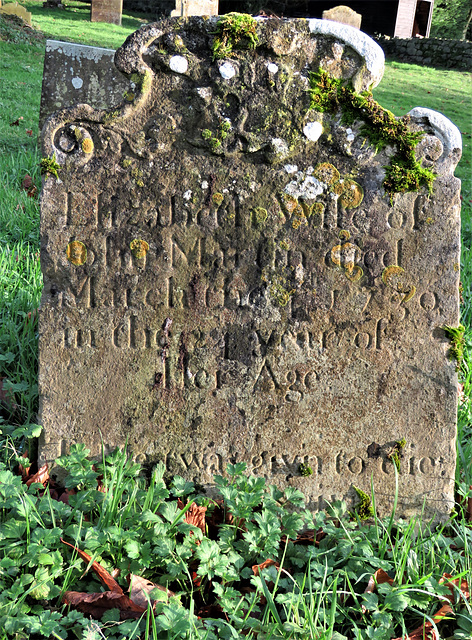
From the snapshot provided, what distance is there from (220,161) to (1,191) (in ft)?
12.9

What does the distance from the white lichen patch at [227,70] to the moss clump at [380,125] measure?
315 millimetres

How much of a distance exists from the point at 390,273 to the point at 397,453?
2.58ft

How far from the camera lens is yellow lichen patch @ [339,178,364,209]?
2.23 m

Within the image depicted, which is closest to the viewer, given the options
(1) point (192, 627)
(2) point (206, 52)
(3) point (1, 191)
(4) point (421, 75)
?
(1) point (192, 627)

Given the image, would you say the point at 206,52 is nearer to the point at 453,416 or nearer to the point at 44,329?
the point at 44,329

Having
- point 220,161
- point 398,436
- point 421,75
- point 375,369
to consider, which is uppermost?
point 421,75

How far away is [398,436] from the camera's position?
235cm

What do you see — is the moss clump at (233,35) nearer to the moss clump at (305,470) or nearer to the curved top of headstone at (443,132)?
the curved top of headstone at (443,132)

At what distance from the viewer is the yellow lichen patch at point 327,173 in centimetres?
222

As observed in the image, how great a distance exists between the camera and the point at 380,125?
2.15 metres

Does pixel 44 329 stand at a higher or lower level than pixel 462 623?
higher

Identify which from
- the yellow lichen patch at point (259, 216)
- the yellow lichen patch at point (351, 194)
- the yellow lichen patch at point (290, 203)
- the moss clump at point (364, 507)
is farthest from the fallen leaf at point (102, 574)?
the yellow lichen patch at point (351, 194)

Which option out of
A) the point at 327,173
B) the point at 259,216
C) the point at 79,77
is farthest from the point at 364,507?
the point at 79,77

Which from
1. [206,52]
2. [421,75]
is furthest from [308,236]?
[421,75]
